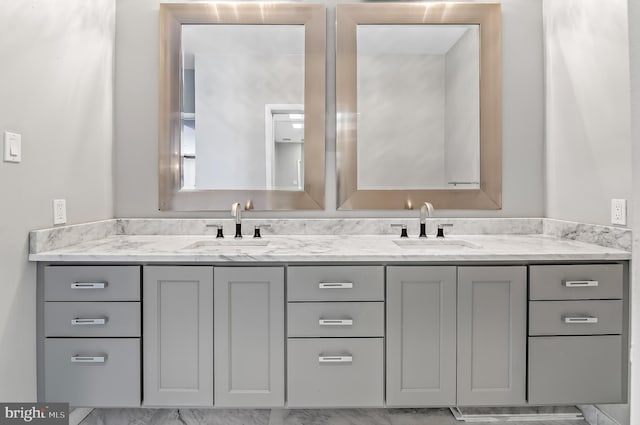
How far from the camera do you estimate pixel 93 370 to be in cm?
153

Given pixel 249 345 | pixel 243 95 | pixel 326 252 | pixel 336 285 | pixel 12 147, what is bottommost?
pixel 249 345

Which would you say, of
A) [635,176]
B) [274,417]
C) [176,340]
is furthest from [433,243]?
[635,176]

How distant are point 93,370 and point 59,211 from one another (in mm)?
662

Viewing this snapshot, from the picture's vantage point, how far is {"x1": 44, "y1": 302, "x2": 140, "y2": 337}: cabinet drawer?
1.53 m

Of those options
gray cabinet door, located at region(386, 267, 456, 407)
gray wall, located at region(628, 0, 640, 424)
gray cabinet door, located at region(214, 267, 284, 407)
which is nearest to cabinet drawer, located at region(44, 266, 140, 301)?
gray cabinet door, located at region(214, 267, 284, 407)

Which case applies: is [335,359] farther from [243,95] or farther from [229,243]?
[243,95]

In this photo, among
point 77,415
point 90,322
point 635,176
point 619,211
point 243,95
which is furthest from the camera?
point 243,95

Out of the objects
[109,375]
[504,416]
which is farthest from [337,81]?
[504,416]

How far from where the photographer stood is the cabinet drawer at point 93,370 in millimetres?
1527

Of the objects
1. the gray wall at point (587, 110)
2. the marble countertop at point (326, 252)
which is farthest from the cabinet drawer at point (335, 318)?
the gray wall at point (587, 110)

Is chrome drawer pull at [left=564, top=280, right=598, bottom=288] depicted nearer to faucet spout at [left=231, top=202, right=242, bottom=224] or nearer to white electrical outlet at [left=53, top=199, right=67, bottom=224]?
faucet spout at [left=231, top=202, right=242, bottom=224]

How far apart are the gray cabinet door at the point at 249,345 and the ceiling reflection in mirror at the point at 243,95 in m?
0.76

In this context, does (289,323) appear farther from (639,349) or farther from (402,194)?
(639,349)

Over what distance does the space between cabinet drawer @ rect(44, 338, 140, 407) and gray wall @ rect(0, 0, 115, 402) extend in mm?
80
